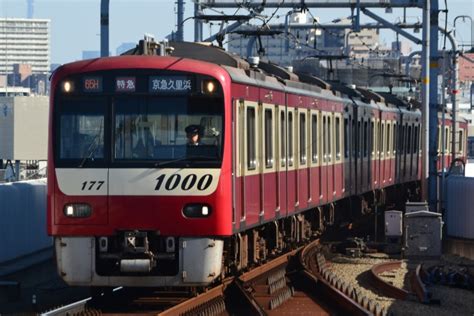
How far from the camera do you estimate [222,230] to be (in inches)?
565

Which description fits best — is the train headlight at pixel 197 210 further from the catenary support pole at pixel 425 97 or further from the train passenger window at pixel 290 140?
the catenary support pole at pixel 425 97

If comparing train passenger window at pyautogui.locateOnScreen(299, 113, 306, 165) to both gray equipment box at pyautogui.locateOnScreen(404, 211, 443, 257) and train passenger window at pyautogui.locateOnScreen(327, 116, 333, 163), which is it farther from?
gray equipment box at pyautogui.locateOnScreen(404, 211, 443, 257)

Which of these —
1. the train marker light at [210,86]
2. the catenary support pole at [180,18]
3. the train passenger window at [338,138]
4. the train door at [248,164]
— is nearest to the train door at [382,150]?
the catenary support pole at [180,18]

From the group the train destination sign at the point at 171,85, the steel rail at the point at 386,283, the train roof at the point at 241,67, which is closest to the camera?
the train destination sign at the point at 171,85

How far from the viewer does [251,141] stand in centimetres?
1606

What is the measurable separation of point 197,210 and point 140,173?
0.73m

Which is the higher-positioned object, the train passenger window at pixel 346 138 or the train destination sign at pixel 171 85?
the train destination sign at pixel 171 85

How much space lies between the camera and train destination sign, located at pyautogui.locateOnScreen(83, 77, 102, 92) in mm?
14539

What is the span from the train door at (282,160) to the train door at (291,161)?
189mm

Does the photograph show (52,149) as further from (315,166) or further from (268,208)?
(315,166)

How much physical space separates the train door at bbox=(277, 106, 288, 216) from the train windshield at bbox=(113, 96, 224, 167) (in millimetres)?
3589

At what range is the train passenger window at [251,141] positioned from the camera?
15914 millimetres

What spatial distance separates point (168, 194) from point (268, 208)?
351 centimetres

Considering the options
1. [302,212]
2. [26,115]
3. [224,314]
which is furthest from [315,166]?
[26,115]
